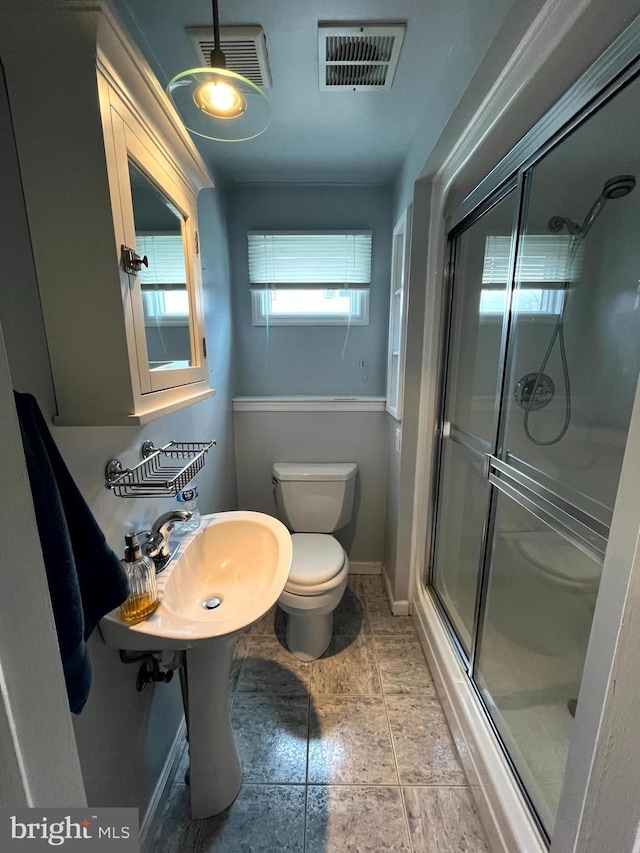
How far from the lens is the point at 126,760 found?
0.95 metres

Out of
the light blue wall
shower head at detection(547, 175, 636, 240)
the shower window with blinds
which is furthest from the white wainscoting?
shower head at detection(547, 175, 636, 240)

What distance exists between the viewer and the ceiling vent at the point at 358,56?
3.23 feet

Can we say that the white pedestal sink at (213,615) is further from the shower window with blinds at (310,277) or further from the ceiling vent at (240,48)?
the ceiling vent at (240,48)

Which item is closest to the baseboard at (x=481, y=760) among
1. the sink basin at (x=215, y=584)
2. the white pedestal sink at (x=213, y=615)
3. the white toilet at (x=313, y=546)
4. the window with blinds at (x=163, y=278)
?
the white toilet at (x=313, y=546)

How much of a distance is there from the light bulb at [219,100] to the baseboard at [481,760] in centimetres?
200

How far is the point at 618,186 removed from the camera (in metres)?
1.01

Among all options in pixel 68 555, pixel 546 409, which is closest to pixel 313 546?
pixel 546 409

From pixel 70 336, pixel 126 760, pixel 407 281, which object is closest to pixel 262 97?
pixel 70 336

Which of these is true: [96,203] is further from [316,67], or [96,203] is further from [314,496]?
[314,496]

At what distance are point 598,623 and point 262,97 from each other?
135 centimetres

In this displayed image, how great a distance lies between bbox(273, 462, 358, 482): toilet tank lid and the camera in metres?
1.95

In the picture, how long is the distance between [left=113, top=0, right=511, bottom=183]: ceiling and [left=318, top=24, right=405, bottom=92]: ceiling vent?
2cm

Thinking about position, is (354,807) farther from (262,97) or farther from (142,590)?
(262,97)
